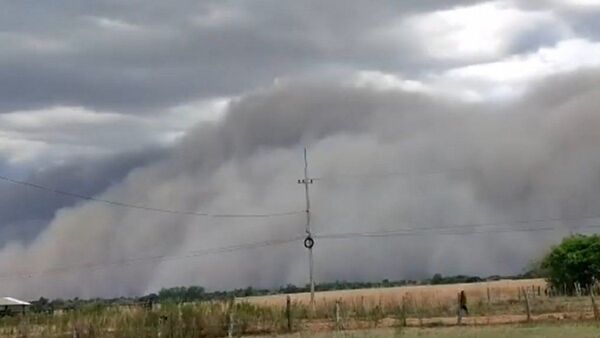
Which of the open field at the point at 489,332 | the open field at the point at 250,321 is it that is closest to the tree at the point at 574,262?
the open field at the point at 250,321

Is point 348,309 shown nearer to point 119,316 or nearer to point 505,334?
point 119,316

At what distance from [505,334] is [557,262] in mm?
42017

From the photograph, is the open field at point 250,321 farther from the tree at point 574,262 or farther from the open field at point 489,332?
the tree at point 574,262

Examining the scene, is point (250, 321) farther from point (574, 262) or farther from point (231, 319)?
point (574, 262)

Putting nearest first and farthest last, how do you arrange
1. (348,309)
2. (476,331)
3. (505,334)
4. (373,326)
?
(505,334), (476,331), (373,326), (348,309)

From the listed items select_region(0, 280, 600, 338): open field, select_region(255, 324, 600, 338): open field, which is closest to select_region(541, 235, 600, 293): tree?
select_region(0, 280, 600, 338): open field

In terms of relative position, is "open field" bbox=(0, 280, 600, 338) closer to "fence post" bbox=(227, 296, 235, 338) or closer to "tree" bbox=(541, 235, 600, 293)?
"fence post" bbox=(227, 296, 235, 338)

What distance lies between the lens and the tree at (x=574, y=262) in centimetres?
7200

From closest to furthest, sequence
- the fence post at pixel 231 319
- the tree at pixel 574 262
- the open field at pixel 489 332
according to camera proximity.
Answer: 1. the open field at pixel 489 332
2. the fence post at pixel 231 319
3. the tree at pixel 574 262

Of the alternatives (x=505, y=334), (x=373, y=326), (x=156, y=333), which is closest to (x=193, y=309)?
(x=156, y=333)

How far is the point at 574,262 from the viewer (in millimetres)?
72750

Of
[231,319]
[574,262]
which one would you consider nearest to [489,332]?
[231,319]

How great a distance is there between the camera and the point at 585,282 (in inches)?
2849

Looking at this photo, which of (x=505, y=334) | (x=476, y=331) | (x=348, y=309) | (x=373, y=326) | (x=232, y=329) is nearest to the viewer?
(x=505, y=334)
